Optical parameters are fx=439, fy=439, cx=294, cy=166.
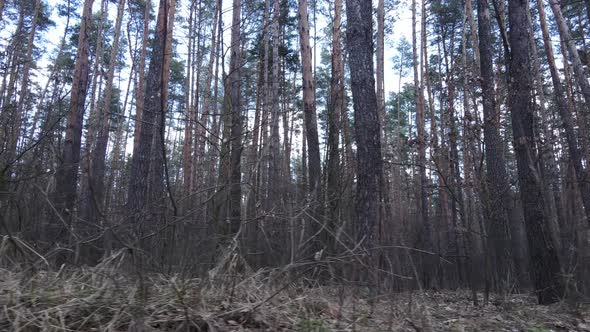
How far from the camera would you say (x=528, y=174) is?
581 centimetres

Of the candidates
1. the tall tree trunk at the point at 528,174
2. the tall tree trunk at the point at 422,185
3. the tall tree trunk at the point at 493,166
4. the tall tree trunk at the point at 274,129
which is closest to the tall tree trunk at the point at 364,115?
the tall tree trunk at the point at 274,129

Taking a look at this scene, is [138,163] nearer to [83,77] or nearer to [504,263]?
[83,77]

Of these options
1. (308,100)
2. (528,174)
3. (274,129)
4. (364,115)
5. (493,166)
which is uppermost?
(308,100)

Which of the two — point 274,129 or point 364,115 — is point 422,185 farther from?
point 274,129

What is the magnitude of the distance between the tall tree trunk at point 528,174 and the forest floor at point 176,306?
2.99m

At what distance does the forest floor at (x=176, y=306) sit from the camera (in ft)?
7.14

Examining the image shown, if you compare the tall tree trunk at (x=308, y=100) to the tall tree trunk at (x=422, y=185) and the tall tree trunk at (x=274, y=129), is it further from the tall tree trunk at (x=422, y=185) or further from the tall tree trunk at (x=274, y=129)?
the tall tree trunk at (x=422, y=185)

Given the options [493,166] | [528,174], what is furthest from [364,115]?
[493,166]

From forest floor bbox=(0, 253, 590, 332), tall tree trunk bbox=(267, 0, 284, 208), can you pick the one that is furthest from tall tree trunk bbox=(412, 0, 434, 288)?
forest floor bbox=(0, 253, 590, 332)

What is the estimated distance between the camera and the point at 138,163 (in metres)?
9.19

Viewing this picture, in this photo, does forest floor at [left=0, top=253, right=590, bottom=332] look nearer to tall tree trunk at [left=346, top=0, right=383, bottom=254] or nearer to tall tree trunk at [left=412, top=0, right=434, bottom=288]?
tall tree trunk at [left=346, top=0, right=383, bottom=254]

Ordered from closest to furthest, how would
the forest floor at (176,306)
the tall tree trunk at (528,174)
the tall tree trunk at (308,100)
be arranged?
the forest floor at (176,306), the tall tree trunk at (528,174), the tall tree trunk at (308,100)

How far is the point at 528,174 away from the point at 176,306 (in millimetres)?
5106

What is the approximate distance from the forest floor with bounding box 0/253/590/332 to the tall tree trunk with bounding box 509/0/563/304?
299 cm
